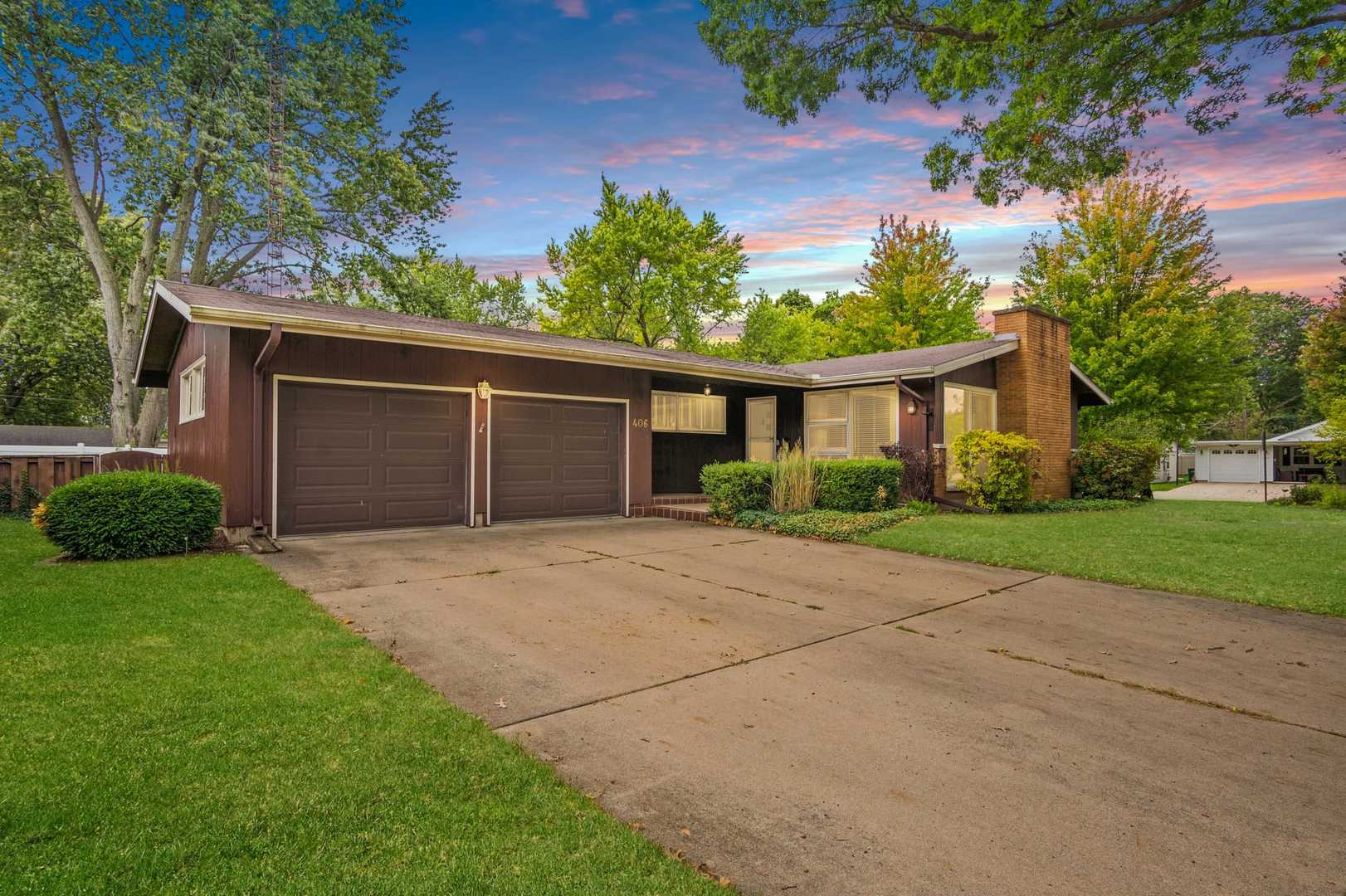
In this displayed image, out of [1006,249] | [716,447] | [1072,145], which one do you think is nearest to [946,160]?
[1072,145]

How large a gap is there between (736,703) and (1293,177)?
10.5m

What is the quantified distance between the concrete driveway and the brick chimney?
8086mm

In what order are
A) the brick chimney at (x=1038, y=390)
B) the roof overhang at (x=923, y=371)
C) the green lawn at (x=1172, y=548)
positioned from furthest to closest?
1. the brick chimney at (x=1038, y=390)
2. the roof overhang at (x=923, y=371)
3. the green lawn at (x=1172, y=548)

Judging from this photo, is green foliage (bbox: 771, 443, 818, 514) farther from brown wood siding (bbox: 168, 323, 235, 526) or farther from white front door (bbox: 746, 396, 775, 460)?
brown wood siding (bbox: 168, 323, 235, 526)

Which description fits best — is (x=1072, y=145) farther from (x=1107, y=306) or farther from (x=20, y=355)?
(x=20, y=355)

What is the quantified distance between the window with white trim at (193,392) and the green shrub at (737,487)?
7210 millimetres

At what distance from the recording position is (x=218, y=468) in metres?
7.96

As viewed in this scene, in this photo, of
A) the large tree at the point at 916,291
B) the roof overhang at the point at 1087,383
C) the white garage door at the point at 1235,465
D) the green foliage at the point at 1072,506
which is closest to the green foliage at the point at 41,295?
the green foliage at the point at 1072,506

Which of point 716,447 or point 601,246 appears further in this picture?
point 601,246

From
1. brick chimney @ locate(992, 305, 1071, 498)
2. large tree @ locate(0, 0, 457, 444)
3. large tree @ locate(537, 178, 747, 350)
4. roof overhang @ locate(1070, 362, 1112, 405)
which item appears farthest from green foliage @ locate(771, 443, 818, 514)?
large tree @ locate(537, 178, 747, 350)

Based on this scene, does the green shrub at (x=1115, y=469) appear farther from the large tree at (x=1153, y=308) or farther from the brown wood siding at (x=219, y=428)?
the brown wood siding at (x=219, y=428)

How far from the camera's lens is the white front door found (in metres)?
14.0

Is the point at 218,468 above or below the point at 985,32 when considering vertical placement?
below

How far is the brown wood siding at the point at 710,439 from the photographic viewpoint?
1288cm
